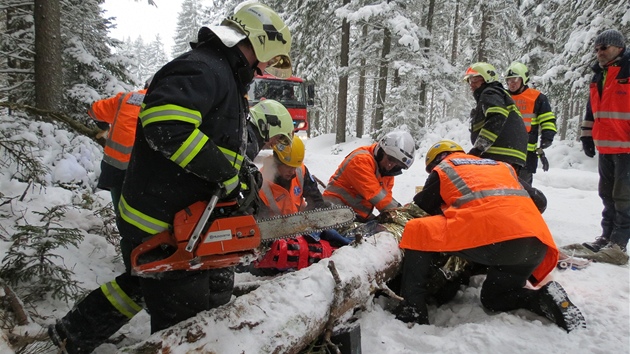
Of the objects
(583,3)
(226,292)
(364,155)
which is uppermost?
(583,3)

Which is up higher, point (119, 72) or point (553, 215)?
point (119, 72)

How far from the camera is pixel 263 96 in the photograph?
13219mm

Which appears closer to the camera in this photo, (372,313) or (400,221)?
(372,313)

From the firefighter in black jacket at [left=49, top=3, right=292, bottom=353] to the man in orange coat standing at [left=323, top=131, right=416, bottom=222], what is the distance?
2.42 metres

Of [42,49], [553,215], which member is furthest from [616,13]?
[42,49]

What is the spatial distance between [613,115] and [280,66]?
3782 mm

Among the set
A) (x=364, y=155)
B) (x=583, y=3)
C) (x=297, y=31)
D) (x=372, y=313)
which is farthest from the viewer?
(x=297, y=31)

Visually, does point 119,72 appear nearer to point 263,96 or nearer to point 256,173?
point 263,96

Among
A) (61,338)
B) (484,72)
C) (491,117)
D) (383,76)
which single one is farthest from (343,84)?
(61,338)

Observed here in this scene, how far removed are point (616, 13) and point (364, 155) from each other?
8.48 metres

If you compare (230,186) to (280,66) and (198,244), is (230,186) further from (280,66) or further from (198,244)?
(280,66)

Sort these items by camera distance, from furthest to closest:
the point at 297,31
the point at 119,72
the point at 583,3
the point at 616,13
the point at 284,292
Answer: the point at 297,31, the point at 583,3, the point at 616,13, the point at 119,72, the point at 284,292

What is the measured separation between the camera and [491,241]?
8.79 feet

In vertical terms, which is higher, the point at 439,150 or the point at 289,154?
the point at 439,150
